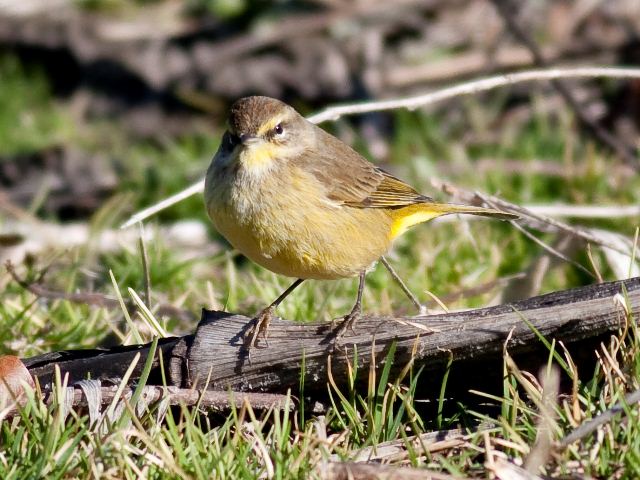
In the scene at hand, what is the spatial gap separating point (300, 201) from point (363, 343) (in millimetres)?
1191

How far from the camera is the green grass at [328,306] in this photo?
3.50 meters

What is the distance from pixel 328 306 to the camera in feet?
17.8

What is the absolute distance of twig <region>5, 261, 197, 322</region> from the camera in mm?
5152

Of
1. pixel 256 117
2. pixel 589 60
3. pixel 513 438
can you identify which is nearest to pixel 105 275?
pixel 256 117

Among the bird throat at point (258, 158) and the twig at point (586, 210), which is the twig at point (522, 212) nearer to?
the twig at point (586, 210)

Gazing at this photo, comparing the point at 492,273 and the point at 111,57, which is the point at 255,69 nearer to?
the point at 111,57

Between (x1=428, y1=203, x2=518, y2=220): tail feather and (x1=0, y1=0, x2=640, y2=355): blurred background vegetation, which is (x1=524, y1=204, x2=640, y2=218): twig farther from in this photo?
(x1=428, y1=203, x2=518, y2=220): tail feather

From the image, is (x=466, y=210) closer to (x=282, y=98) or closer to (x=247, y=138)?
(x=247, y=138)

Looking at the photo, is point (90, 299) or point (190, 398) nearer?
point (190, 398)

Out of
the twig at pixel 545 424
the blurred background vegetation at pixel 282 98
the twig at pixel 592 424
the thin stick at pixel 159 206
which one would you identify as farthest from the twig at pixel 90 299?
the twig at pixel 592 424

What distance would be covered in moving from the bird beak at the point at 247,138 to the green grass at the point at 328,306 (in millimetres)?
745

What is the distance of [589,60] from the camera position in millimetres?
9570

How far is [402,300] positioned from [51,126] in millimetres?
5104

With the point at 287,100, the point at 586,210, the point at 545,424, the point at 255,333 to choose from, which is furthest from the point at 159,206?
the point at 287,100
